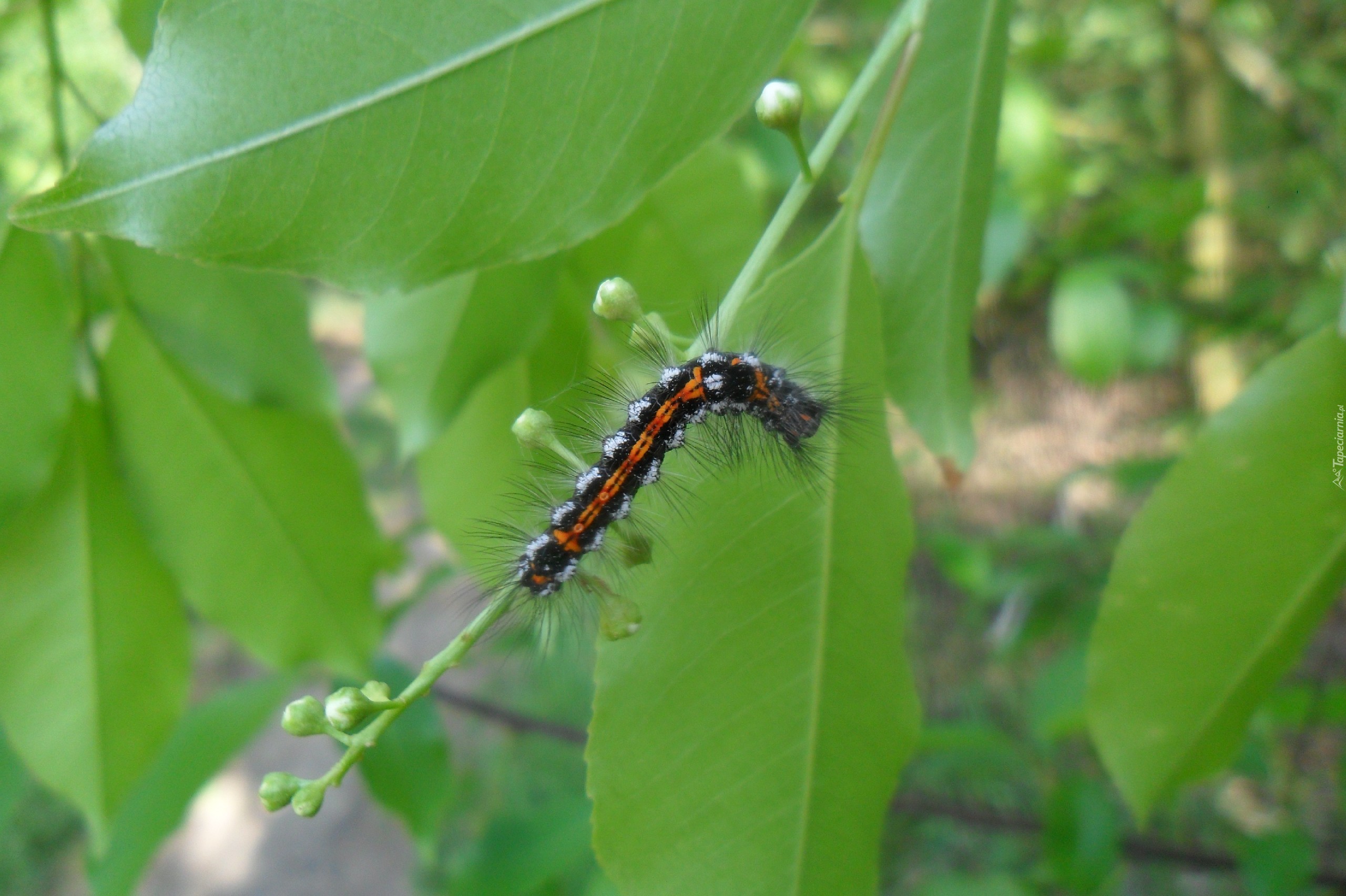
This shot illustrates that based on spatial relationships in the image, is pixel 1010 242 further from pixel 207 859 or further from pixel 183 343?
pixel 207 859

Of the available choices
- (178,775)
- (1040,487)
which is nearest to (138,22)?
(178,775)

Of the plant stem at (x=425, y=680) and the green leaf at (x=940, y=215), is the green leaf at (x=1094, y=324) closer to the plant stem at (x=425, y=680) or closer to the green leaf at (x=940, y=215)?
the green leaf at (x=940, y=215)

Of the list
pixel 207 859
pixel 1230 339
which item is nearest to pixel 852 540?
pixel 1230 339

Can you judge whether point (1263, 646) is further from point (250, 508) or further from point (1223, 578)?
point (250, 508)

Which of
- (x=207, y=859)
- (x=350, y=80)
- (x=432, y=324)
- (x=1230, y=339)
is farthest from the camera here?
(x=207, y=859)

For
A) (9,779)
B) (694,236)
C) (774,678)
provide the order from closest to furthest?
(774,678) < (694,236) < (9,779)

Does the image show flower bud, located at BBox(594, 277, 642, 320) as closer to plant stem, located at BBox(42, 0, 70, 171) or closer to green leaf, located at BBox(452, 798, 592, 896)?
plant stem, located at BBox(42, 0, 70, 171)

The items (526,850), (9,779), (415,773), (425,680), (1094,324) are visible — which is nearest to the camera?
(425,680)
